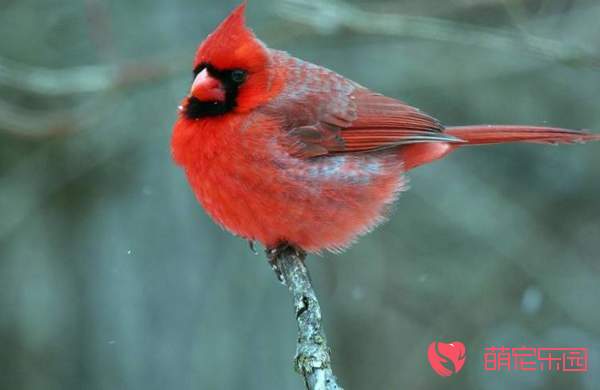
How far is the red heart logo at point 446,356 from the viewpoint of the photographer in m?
6.63

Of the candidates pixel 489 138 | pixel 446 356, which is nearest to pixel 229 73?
pixel 489 138

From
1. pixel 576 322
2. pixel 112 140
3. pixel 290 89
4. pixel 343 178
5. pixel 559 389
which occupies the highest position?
pixel 290 89

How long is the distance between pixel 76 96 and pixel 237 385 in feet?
7.25

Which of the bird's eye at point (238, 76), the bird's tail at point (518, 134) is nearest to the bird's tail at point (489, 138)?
the bird's tail at point (518, 134)

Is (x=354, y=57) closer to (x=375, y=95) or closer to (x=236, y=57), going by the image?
(x=375, y=95)

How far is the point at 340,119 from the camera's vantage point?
5602 millimetres

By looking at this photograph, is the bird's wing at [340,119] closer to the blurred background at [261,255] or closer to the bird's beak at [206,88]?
the bird's beak at [206,88]

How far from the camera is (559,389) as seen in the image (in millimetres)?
7590

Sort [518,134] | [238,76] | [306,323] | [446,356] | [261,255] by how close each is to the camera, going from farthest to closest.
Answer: [261,255], [446,356], [518,134], [238,76], [306,323]

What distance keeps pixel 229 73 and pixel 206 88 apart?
0.51 ft

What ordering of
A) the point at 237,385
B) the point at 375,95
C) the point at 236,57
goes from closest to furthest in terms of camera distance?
the point at 236,57 → the point at 375,95 → the point at 237,385

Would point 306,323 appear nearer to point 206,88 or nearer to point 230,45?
point 206,88

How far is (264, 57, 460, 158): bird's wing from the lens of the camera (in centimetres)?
542

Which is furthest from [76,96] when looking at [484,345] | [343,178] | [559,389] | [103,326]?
[559,389]
